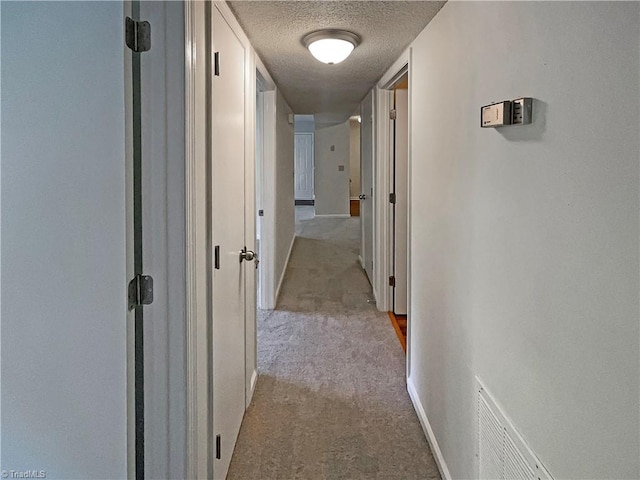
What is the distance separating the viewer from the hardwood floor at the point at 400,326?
3.83 metres

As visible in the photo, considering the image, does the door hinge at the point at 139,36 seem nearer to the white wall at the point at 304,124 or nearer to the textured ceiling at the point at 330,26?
the textured ceiling at the point at 330,26

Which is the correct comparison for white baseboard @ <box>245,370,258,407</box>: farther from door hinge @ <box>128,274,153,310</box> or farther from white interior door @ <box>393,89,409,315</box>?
white interior door @ <box>393,89,409,315</box>

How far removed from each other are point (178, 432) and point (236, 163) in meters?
1.27

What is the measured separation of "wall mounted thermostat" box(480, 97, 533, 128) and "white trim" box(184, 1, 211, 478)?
880 millimetres

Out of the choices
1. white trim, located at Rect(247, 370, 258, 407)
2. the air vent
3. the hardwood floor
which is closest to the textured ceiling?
the air vent

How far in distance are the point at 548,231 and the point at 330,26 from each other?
69.3 inches

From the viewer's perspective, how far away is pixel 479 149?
165 centimetres

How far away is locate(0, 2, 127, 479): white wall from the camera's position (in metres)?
1.38

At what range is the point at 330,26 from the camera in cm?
247

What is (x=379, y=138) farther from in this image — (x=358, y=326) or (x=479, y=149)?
(x=479, y=149)

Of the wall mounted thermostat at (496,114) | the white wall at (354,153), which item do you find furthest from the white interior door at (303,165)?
the wall mounted thermostat at (496,114)

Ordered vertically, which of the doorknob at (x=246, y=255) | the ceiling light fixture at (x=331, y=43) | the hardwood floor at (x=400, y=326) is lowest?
the hardwood floor at (x=400, y=326)

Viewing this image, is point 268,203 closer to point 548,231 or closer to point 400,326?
point 400,326

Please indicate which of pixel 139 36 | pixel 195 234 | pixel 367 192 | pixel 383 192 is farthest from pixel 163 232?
pixel 367 192
